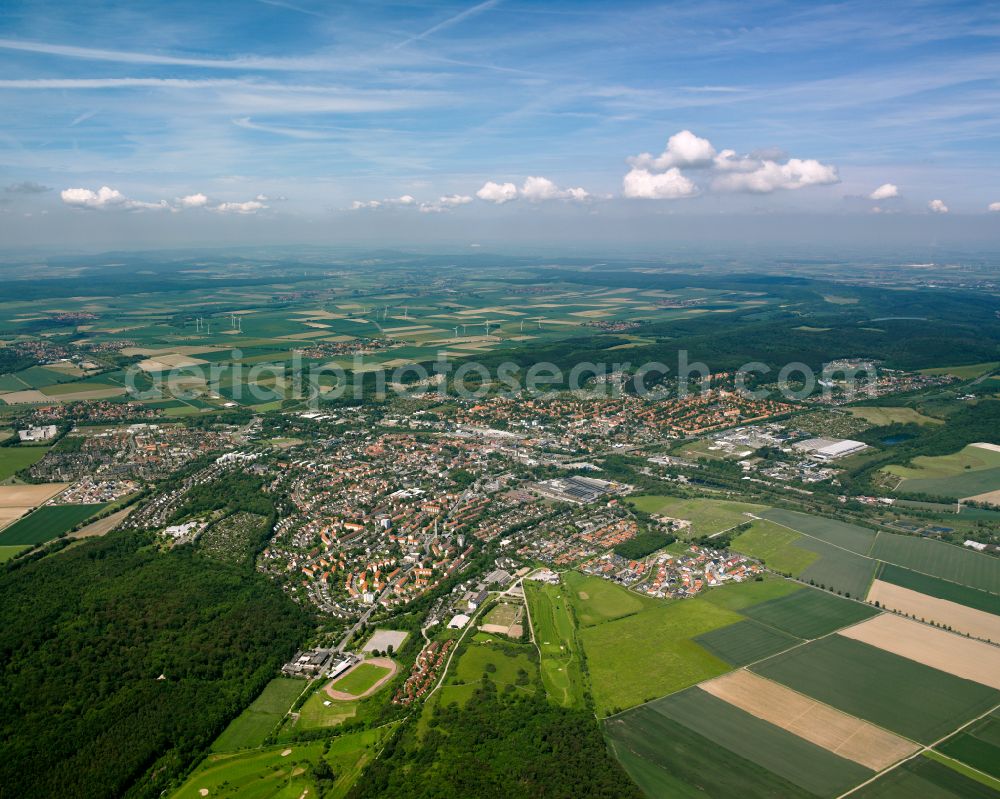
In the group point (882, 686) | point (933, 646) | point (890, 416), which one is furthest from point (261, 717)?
point (890, 416)

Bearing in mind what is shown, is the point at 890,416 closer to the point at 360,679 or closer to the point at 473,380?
the point at 473,380

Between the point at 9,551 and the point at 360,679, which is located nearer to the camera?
the point at 360,679

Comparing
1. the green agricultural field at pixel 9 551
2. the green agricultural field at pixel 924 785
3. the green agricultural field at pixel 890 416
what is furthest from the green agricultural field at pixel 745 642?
the green agricultural field at pixel 890 416

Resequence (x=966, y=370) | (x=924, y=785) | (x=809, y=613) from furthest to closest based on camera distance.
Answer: (x=966, y=370), (x=809, y=613), (x=924, y=785)

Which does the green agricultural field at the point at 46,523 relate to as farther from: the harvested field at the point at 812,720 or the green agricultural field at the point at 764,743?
the harvested field at the point at 812,720

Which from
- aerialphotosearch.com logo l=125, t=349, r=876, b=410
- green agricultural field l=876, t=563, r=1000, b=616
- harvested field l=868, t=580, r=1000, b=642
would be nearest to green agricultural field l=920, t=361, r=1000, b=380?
aerialphotosearch.com logo l=125, t=349, r=876, b=410

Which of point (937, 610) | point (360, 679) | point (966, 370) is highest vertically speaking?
point (966, 370)

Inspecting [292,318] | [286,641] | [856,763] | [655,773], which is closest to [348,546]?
[286,641]
